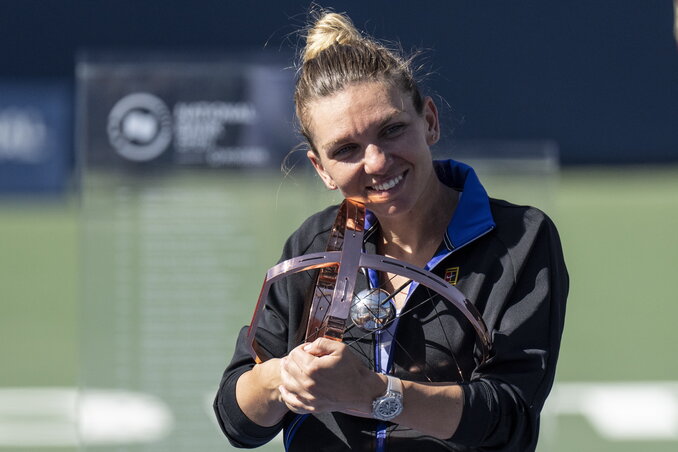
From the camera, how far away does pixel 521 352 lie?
1.40 m

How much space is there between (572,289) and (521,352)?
4649 millimetres

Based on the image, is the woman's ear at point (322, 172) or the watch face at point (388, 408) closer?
the watch face at point (388, 408)

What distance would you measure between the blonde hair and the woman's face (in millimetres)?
15

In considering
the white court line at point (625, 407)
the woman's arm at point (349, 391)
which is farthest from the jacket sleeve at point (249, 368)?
the white court line at point (625, 407)

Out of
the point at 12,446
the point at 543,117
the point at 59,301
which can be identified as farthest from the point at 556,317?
the point at 543,117

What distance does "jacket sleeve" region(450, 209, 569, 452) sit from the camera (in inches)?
53.3

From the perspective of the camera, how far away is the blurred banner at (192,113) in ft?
9.89

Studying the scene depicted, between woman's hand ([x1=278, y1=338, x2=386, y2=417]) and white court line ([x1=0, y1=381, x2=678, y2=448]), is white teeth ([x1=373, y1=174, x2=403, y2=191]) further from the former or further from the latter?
white court line ([x1=0, y1=381, x2=678, y2=448])

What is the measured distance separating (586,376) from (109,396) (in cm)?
238

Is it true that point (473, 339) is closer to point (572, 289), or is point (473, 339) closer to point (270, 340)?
point (270, 340)

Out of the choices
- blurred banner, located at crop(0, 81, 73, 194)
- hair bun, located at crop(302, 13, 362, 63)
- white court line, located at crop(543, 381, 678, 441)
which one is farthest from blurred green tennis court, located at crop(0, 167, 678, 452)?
hair bun, located at crop(302, 13, 362, 63)

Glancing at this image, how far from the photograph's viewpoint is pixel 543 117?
24.7ft

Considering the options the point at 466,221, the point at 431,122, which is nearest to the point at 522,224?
the point at 466,221

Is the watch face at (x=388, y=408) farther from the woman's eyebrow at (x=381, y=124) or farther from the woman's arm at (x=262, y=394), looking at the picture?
the woman's eyebrow at (x=381, y=124)
